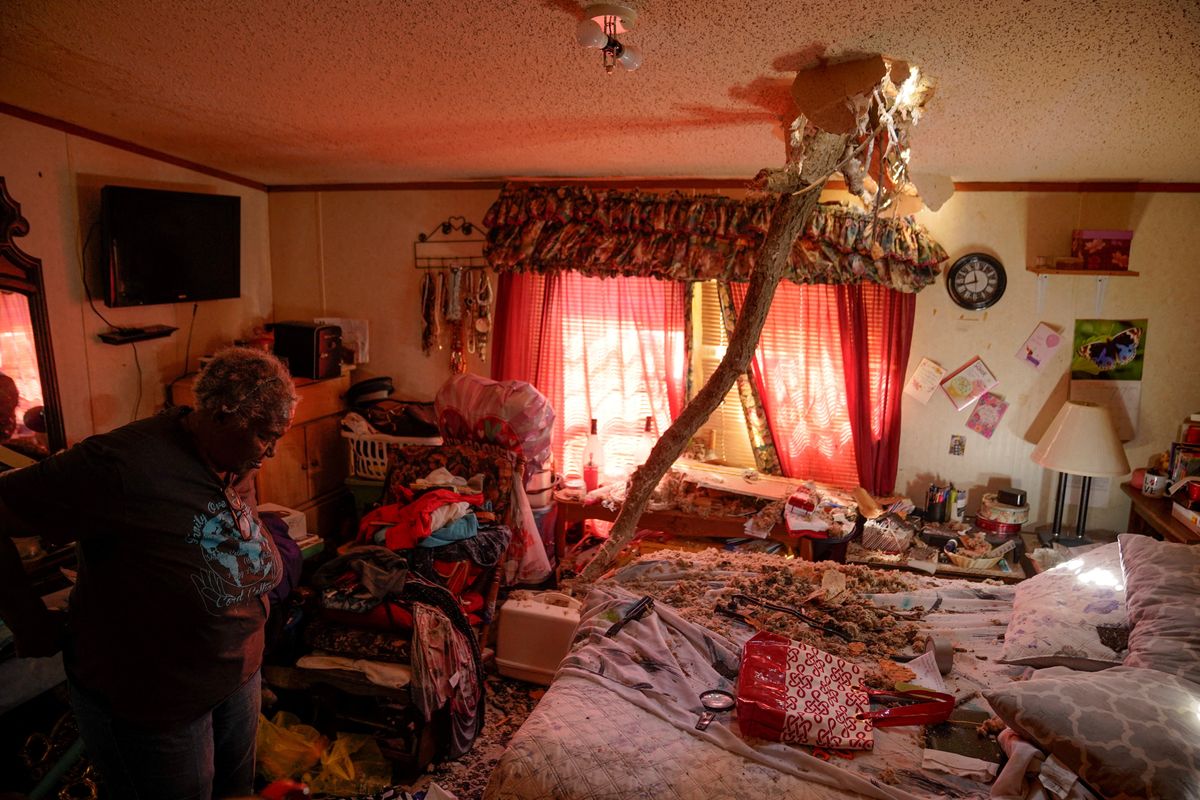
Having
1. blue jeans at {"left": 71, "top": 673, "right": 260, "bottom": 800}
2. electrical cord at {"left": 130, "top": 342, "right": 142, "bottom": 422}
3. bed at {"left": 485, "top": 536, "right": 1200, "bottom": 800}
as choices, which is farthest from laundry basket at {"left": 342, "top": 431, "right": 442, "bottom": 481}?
blue jeans at {"left": 71, "top": 673, "right": 260, "bottom": 800}

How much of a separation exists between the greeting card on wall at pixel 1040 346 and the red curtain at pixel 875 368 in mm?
573

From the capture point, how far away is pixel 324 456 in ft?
15.0

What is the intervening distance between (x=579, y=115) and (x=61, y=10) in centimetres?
149

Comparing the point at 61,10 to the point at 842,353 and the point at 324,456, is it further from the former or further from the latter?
the point at 842,353

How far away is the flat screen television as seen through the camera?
3.40 m

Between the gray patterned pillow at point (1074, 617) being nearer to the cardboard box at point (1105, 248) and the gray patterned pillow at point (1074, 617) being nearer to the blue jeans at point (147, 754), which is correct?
the cardboard box at point (1105, 248)

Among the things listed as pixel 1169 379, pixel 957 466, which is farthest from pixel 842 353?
pixel 1169 379

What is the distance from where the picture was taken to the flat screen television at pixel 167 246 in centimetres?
340

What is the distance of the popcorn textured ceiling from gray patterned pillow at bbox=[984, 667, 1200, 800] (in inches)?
58.4

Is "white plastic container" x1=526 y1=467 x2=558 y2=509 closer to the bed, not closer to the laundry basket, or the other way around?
the laundry basket

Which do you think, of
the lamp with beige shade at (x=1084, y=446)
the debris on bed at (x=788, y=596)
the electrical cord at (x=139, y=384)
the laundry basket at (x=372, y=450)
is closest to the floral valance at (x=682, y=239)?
the lamp with beige shade at (x=1084, y=446)

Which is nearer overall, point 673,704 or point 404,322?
point 673,704

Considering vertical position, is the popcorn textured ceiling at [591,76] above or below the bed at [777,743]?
above

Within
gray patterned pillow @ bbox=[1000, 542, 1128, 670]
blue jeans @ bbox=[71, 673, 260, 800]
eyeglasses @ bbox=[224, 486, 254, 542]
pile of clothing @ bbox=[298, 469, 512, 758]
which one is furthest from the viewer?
pile of clothing @ bbox=[298, 469, 512, 758]
